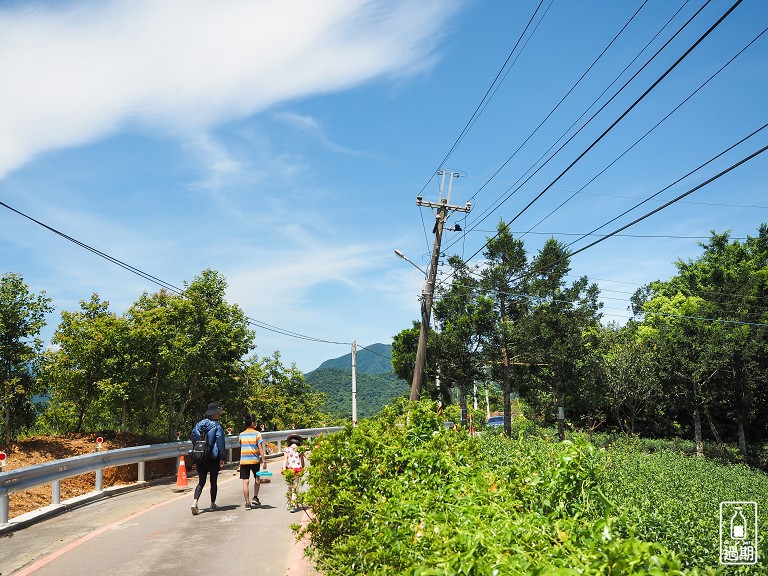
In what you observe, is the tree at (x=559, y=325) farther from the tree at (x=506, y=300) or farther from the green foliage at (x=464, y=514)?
the green foliage at (x=464, y=514)

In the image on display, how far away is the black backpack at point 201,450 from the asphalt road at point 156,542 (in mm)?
972

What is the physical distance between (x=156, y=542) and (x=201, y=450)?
82.4 inches

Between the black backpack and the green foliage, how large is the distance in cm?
365

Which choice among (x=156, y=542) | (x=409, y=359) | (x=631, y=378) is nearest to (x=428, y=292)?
(x=156, y=542)

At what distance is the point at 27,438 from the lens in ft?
56.0

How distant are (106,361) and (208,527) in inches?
422

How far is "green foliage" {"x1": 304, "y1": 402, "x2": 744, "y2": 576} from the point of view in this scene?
10.4 ft

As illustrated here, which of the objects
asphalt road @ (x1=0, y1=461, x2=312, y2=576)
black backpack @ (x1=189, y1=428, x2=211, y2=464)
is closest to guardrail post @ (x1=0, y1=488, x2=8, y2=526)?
asphalt road @ (x1=0, y1=461, x2=312, y2=576)

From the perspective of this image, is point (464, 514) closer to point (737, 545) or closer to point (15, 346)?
point (737, 545)

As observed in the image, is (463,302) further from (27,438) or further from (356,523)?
(356,523)

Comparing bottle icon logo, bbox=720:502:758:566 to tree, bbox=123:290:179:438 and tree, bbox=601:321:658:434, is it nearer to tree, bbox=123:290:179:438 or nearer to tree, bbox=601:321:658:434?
tree, bbox=123:290:179:438

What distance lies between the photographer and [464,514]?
432cm

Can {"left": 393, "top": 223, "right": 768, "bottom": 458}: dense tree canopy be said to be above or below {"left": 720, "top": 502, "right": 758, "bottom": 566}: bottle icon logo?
above

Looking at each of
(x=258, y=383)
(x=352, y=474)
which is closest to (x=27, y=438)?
(x=352, y=474)
